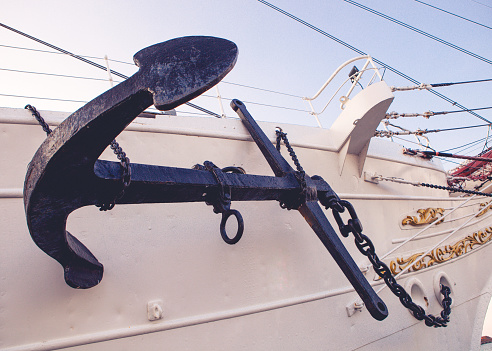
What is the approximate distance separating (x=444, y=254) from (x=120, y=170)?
3403 millimetres

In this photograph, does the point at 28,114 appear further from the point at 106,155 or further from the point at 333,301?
the point at 333,301

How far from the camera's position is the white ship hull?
5.26 ft

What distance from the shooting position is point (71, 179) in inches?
37.4

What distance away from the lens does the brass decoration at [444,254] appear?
113 inches

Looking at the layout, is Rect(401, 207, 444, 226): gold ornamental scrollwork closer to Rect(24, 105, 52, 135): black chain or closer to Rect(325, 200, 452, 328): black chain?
Rect(325, 200, 452, 328): black chain

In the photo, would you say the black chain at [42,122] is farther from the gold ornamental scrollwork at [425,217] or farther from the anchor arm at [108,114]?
the gold ornamental scrollwork at [425,217]

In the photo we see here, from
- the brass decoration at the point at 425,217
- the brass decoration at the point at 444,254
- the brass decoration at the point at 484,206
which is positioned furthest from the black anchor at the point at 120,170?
the brass decoration at the point at 484,206

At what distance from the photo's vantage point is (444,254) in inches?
129

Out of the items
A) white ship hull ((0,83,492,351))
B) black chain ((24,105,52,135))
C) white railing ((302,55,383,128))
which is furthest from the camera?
white railing ((302,55,383,128))

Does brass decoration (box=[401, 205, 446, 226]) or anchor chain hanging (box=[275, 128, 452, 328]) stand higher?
brass decoration (box=[401, 205, 446, 226])

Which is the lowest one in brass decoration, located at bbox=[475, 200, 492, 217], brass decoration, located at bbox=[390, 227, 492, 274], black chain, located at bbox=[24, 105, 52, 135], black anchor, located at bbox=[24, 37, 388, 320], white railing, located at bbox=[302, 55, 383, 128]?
Result: brass decoration, located at bbox=[390, 227, 492, 274]

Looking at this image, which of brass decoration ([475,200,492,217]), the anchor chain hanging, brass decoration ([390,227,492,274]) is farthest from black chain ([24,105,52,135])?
brass decoration ([475,200,492,217])

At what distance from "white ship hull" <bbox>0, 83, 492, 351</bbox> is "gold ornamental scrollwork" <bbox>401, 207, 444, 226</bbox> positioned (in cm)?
9

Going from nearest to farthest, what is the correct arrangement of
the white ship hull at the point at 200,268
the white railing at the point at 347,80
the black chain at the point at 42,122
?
the black chain at the point at 42,122, the white ship hull at the point at 200,268, the white railing at the point at 347,80
